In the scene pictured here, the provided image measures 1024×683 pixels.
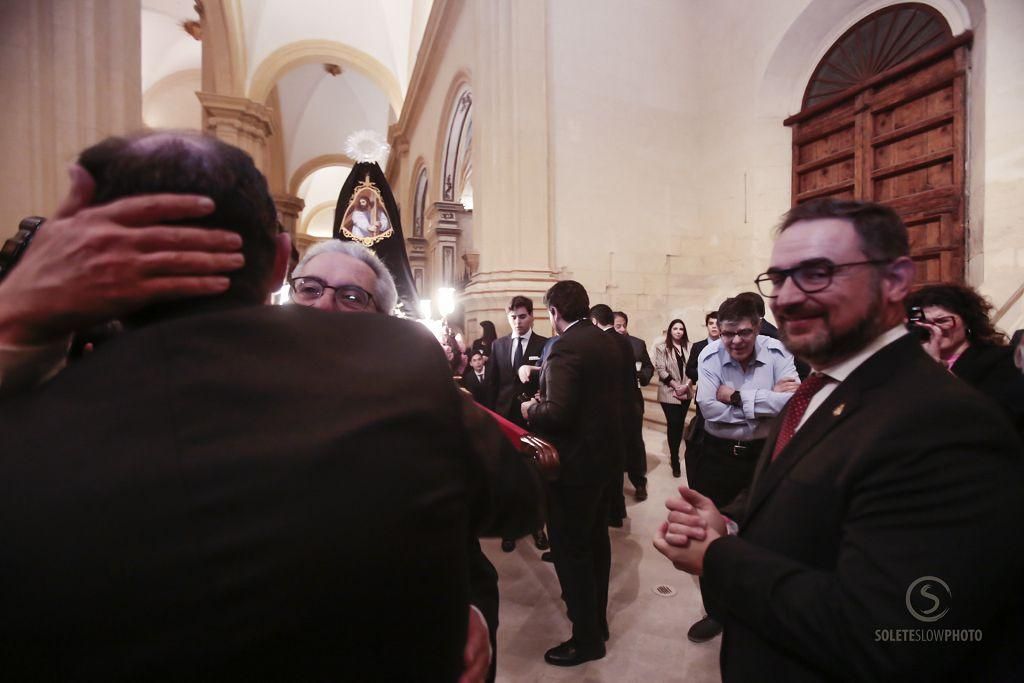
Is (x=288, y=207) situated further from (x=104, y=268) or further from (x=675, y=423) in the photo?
(x=104, y=268)

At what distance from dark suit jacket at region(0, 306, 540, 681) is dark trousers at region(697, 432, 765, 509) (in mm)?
2368

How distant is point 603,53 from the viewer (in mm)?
7793

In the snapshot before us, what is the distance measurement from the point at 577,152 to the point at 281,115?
1761 cm

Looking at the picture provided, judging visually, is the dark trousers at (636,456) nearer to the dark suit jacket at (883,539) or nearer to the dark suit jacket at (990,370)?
the dark suit jacket at (990,370)

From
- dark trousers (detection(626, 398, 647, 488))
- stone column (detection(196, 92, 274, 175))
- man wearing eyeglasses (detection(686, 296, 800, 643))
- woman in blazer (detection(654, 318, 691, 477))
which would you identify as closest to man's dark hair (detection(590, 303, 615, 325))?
dark trousers (detection(626, 398, 647, 488))

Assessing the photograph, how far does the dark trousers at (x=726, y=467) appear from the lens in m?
2.65

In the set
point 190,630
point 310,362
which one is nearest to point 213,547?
point 190,630

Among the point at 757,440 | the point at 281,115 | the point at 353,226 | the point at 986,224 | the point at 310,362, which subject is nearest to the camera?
the point at 310,362

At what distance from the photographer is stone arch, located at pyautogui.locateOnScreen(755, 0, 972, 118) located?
668 centimetres

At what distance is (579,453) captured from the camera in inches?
107

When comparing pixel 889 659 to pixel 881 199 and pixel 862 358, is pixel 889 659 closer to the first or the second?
pixel 862 358

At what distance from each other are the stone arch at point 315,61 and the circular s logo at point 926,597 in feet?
56.5

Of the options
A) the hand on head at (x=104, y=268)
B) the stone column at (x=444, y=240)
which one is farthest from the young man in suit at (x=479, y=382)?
the stone column at (x=444, y=240)

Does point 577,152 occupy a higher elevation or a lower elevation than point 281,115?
lower
